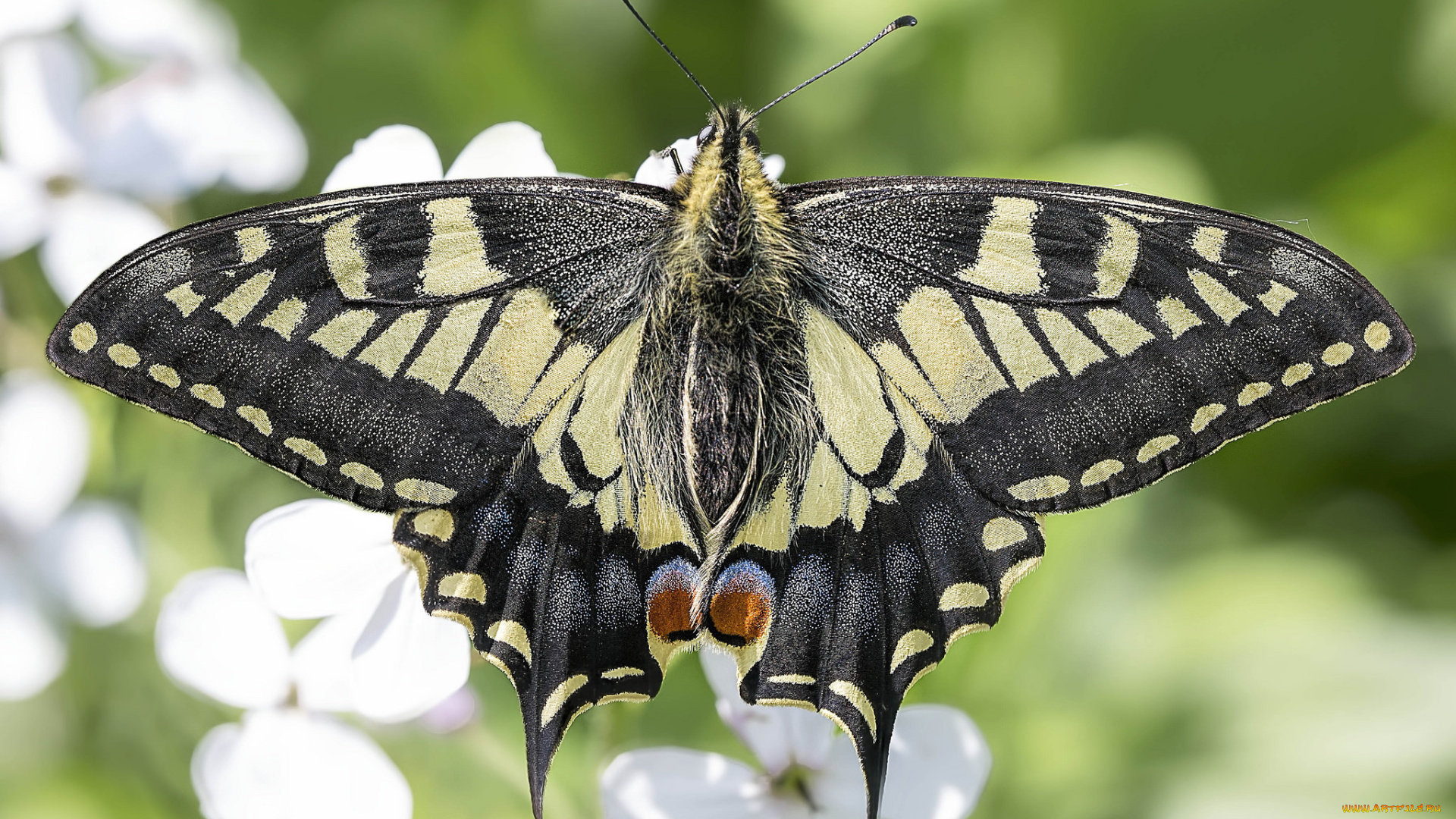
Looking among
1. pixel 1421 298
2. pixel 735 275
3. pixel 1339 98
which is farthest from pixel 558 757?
pixel 1339 98

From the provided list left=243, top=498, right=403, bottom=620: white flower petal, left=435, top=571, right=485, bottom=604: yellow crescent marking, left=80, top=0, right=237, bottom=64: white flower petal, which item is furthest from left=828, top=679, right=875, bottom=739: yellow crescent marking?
left=80, top=0, right=237, bottom=64: white flower petal

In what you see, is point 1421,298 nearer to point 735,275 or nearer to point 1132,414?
point 1132,414

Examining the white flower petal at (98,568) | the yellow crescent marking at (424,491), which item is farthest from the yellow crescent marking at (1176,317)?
the white flower petal at (98,568)

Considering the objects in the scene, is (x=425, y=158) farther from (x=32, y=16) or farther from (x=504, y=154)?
(x=32, y=16)

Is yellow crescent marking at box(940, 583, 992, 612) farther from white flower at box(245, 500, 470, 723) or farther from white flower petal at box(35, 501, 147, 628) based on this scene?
white flower petal at box(35, 501, 147, 628)

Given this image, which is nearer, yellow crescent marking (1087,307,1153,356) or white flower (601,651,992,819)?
yellow crescent marking (1087,307,1153,356)

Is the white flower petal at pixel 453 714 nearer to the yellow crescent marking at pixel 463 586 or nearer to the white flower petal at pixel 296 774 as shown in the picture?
the white flower petal at pixel 296 774

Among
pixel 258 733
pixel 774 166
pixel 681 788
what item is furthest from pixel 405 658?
pixel 774 166

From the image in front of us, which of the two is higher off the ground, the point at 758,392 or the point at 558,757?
the point at 758,392
